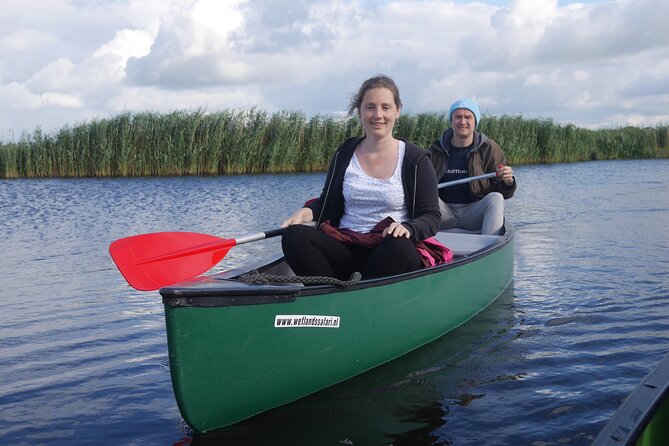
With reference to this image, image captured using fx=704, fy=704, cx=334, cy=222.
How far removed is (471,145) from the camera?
20.7ft

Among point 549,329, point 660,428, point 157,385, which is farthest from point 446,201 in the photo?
point 660,428

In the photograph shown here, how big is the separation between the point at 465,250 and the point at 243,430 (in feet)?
8.76

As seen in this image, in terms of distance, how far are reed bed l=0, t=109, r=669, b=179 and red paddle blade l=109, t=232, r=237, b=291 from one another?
1797cm

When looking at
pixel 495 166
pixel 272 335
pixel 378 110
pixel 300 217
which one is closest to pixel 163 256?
pixel 300 217

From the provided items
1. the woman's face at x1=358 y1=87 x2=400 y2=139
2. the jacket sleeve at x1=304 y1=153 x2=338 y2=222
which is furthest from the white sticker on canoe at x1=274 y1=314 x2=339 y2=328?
the woman's face at x1=358 y1=87 x2=400 y2=139

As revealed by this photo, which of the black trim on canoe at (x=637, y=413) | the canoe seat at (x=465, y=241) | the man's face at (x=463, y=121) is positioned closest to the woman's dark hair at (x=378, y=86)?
the canoe seat at (x=465, y=241)

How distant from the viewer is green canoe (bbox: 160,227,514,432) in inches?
114

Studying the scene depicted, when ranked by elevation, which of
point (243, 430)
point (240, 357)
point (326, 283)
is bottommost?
point (243, 430)

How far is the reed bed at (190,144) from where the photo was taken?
864 inches

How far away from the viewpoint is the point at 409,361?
4223 mm

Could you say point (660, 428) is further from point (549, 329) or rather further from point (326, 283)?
point (549, 329)

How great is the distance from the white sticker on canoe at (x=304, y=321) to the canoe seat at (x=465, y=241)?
2160 mm

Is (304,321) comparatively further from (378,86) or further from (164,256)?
(378,86)

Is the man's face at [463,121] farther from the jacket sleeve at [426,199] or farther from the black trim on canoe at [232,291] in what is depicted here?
the black trim on canoe at [232,291]
